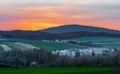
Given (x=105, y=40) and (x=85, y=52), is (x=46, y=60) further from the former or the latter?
(x=105, y=40)

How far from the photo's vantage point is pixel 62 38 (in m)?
27.9

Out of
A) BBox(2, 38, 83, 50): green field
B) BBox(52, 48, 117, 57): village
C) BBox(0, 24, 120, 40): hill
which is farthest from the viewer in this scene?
BBox(0, 24, 120, 40): hill

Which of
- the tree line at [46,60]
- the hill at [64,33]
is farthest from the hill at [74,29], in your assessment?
the tree line at [46,60]

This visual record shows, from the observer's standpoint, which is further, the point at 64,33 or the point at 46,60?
the point at 64,33

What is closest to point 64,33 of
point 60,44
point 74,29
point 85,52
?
point 74,29

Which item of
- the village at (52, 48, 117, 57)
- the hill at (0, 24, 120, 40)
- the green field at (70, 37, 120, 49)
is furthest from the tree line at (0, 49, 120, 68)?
the hill at (0, 24, 120, 40)

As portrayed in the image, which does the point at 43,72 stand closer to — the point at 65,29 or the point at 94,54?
the point at 94,54

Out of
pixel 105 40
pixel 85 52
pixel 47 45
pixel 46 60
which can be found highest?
pixel 105 40

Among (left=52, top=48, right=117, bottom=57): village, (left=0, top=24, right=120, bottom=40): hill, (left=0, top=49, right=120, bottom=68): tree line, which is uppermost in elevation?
(left=0, top=24, right=120, bottom=40): hill

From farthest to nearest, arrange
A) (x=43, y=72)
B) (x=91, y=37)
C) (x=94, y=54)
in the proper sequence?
(x=91, y=37) < (x=94, y=54) < (x=43, y=72)

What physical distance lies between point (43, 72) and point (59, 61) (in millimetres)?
3684

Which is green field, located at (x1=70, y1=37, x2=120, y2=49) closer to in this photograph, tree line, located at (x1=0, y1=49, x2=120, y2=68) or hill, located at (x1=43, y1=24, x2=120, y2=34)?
hill, located at (x1=43, y1=24, x2=120, y2=34)

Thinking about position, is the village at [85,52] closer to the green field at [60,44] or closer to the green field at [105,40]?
the green field at [60,44]

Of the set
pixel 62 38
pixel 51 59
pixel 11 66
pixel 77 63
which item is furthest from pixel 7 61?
pixel 62 38
